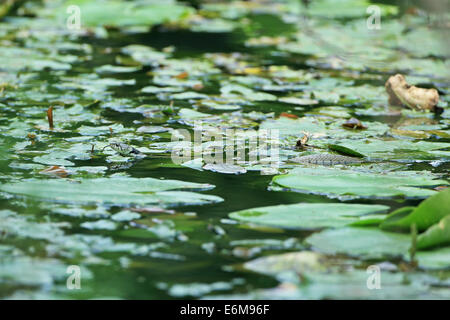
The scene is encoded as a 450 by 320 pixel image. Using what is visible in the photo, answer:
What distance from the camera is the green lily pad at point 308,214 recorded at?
5.23ft

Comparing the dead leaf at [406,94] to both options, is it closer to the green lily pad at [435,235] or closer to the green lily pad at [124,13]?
the green lily pad at [435,235]

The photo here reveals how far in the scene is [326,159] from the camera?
213cm

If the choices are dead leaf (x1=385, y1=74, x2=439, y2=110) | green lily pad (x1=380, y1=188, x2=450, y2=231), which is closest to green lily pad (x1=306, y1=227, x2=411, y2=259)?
green lily pad (x1=380, y1=188, x2=450, y2=231)

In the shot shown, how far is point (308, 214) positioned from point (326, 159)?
1.69ft

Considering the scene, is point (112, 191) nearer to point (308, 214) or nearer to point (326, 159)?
point (308, 214)

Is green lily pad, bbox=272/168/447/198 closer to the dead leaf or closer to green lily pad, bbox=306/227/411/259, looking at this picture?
green lily pad, bbox=306/227/411/259

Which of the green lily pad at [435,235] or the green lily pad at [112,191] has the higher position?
the green lily pad at [112,191]

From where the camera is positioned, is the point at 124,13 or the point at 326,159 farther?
the point at 124,13

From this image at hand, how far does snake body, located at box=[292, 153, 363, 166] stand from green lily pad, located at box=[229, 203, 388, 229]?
16.9 inches

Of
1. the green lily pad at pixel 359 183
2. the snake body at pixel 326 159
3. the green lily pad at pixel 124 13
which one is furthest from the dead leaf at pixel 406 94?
the green lily pad at pixel 124 13

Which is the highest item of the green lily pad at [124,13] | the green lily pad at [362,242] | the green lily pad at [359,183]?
the green lily pad at [124,13]

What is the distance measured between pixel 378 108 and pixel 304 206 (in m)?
1.38

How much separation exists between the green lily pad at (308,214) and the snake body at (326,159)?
43 centimetres

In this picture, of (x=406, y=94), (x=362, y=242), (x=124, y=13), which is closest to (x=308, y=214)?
(x=362, y=242)
